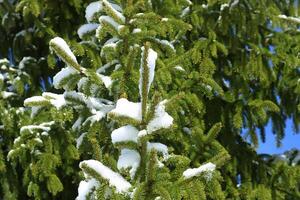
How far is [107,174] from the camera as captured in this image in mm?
2617

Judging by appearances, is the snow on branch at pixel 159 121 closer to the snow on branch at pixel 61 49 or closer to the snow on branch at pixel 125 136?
the snow on branch at pixel 125 136

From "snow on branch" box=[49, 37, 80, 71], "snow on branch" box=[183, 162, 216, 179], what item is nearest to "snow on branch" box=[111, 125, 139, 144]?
"snow on branch" box=[183, 162, 216, 179]

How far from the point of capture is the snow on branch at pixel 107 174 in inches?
102

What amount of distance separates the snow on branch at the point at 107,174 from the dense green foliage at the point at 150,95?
1 centimetres

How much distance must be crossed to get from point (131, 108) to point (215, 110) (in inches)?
131

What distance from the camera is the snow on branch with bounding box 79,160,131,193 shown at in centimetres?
258

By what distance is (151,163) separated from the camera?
254cm

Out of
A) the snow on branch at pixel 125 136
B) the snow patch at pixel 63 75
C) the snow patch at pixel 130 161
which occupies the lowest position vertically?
the snow patch at pixel 130 161

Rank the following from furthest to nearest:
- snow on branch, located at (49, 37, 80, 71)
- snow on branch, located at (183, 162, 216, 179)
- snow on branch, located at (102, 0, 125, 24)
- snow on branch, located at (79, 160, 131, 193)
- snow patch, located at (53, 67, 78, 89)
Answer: snow patch, located at (53, 67, 78, 89)
snow on branch, located at (102, 0, 125, 24)
snow on branch, located at (49, 37, 80, 71)
snow on branch, located at (183, 162, 216, 179)
snow on branch, located at (79, 160, 131, 193)

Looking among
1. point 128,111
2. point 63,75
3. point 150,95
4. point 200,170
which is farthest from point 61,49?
point 200,170

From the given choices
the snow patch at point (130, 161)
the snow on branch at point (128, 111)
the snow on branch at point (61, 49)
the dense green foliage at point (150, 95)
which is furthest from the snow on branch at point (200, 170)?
the snow on branch at point (61, 49)

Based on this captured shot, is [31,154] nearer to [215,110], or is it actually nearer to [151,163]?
[215,110]

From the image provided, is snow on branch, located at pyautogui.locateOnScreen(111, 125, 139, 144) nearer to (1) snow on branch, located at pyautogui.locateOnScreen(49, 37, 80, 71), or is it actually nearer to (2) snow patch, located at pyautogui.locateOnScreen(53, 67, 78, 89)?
(1) snow on branch, located at pyautogui.locateOnScreen(49, 37, 80, 71)

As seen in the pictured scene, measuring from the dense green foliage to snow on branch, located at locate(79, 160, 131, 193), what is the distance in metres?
0.01
